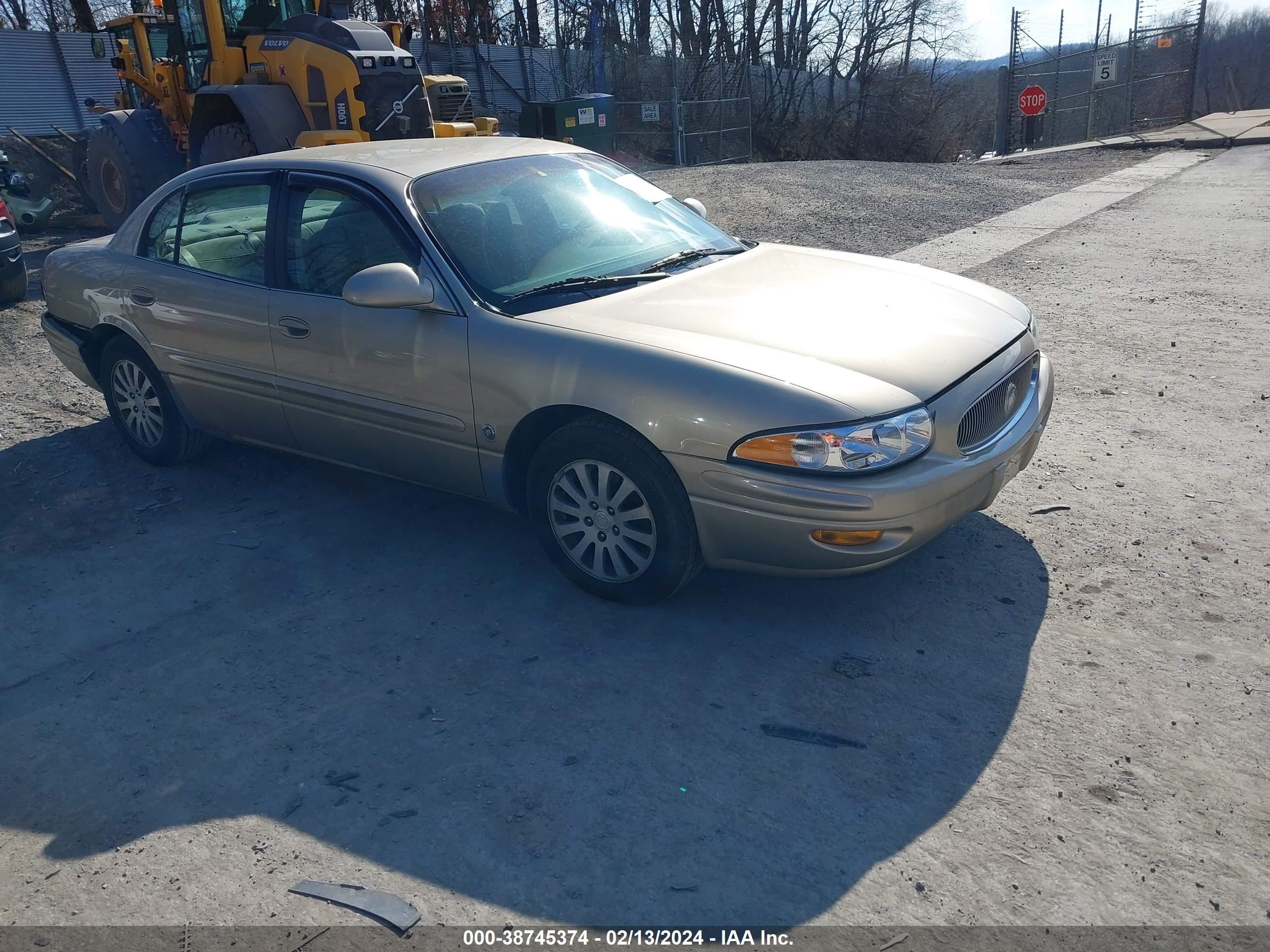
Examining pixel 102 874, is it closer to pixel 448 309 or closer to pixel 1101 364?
pixel 448 309

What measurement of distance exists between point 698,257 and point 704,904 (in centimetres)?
300

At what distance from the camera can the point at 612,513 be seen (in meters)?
3.88

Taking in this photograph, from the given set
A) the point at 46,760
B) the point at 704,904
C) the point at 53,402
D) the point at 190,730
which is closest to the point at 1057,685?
the point at 704,904

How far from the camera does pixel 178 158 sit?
44.3 feet

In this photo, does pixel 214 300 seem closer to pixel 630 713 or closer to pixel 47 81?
pixel 630 713

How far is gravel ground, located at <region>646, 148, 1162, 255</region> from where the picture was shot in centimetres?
1248

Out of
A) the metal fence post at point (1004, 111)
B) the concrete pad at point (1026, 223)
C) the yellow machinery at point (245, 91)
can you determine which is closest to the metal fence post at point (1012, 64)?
the metal fence post at point (1004, 111)

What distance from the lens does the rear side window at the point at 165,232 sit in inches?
208

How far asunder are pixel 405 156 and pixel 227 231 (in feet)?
3.30

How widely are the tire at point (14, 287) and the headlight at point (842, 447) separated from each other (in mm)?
8322

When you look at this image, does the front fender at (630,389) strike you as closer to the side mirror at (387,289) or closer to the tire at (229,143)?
the side mirror at (387,289)

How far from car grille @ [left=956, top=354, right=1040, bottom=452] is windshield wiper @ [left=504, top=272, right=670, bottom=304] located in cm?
143

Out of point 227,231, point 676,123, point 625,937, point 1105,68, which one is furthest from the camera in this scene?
point 1105,68

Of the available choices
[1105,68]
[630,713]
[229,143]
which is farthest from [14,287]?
[1105,68]
